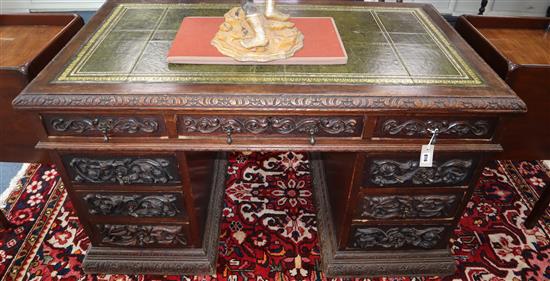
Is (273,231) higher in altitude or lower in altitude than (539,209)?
lower

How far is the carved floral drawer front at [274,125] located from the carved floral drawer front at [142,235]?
0.55 meters

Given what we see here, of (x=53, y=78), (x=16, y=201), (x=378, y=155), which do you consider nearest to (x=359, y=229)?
(x=378, y=155)

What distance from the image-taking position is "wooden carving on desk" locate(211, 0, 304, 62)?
1.37 metres

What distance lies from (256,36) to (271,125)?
332mm

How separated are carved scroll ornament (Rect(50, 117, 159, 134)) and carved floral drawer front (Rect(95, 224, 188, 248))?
519 mm

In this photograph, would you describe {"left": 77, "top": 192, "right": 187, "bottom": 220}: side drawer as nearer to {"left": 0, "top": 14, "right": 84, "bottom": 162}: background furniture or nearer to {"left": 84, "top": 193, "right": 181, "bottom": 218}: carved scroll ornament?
{"left": 84, "top": 193, "right": 181, "bottom": 218}: carved scroll ornament

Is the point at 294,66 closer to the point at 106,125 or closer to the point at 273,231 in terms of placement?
the point at 106,125

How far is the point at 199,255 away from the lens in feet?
5.70

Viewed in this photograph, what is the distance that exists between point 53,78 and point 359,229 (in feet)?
4.26

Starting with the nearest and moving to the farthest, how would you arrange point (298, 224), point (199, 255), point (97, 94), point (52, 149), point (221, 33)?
1. point (97, 94)
2. point (52, 149)
3. point (221, 33)
4. point (199, 255)
5. point (298, 224)

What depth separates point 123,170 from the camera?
143cm

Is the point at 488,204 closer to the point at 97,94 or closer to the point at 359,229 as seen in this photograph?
→ the point at 359,229

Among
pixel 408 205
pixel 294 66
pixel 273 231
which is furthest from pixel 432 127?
pixel 273 231

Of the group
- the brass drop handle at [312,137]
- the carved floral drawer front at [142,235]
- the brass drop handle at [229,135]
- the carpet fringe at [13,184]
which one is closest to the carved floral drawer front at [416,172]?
the brass drop handle at [312,137]
